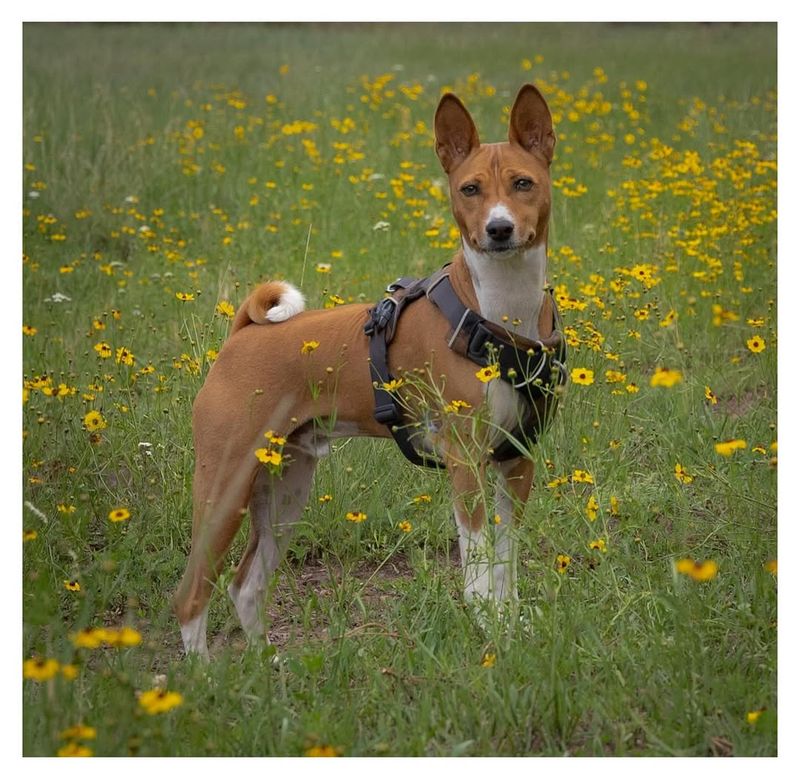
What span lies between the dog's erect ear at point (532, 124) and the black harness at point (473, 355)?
47 centimetres

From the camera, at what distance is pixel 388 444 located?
4590 mm

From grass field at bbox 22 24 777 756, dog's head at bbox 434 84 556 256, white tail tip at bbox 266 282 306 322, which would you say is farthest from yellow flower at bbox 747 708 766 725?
white tail tip at bbox 266 282 306 322

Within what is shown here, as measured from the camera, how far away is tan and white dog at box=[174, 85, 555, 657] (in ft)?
11.0

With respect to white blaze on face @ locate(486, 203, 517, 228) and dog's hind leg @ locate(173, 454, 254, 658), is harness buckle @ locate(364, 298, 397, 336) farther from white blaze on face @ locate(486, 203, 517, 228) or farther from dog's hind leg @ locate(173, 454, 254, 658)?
dog's hind leg @ locate(173, 454, 254, 658)

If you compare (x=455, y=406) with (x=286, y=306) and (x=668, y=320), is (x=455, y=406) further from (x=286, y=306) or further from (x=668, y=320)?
(x=668, y=320)

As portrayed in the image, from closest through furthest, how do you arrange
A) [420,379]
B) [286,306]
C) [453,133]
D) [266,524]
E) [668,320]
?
1. [420,379]
2. [453,133]
3. [286,306]
4. [266,524]
5. [668,320]

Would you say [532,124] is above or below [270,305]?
above

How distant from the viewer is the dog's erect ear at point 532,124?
11.3 feet

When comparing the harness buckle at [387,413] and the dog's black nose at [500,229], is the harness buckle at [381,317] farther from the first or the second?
the dog's black nose at [500,229]

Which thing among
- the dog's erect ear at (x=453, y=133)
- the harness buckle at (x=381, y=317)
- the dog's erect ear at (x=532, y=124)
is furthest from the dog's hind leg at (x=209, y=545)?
the dog's erect ear at (x=532, y=124)

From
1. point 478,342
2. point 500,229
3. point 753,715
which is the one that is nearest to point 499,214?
point 500,229

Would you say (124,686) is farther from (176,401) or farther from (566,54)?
→ (566,54)

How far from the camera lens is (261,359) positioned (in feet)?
12.0

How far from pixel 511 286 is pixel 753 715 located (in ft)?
4.70
